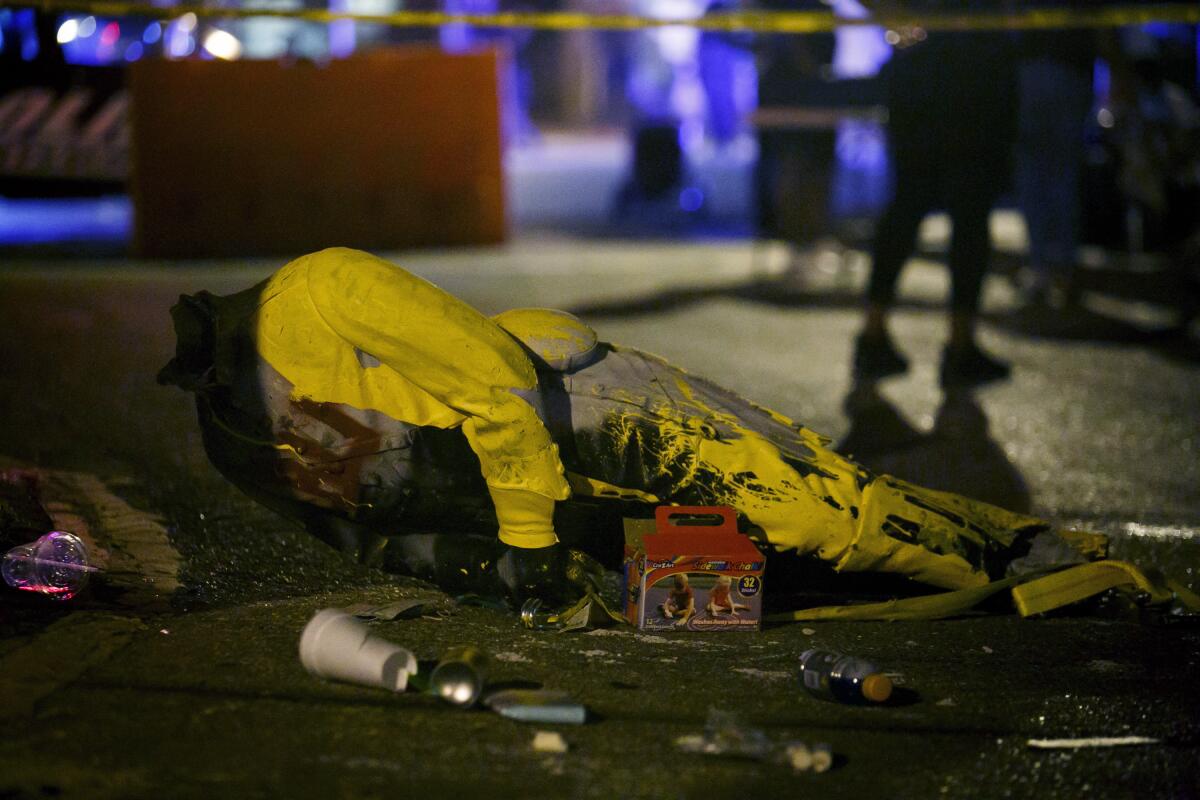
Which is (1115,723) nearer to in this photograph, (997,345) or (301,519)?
(301,519)

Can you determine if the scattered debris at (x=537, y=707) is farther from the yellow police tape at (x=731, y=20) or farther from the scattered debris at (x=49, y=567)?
the yellow police tape at (x=731, y=20)

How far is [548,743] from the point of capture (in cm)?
239

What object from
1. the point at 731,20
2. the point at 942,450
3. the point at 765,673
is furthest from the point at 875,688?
the point at 731,20

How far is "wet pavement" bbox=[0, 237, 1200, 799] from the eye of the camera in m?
2.31

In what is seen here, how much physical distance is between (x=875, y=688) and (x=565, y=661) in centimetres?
61

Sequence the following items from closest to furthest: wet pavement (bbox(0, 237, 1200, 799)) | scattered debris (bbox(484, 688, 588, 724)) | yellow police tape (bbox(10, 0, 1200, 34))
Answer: wet pavement (bbox(0, 237, 1200, 799)) < scattered debris (bbox(484, 688, 588, 724)) < yellow police tape (bbox(10, 0, 1200, 34))

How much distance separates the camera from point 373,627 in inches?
114

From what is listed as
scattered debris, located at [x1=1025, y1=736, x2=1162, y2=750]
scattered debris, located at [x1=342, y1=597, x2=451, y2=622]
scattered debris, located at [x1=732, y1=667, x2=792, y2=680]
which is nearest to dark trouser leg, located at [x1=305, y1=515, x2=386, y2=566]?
scattered debris, located at [x1=342, y1=597, x2=451, y2=622]

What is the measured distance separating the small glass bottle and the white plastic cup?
0.75 metres

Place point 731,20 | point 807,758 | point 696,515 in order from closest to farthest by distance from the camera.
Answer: point 807,758 → point 696,515 → point 731,20

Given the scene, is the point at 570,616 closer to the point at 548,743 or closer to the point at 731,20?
the point at 548,743

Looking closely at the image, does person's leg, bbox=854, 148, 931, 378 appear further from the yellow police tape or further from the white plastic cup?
the white plastic cup

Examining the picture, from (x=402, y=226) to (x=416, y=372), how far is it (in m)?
6.13

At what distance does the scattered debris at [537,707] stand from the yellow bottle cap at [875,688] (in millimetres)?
522
